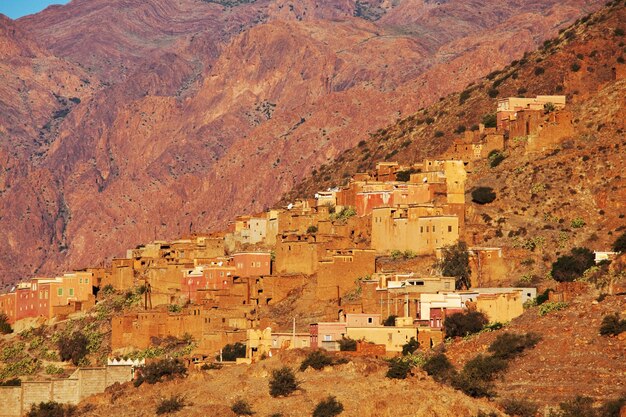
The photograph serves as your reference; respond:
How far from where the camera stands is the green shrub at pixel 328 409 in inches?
2365

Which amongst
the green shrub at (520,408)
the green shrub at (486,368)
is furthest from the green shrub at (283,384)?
the green shrub at (520,408)

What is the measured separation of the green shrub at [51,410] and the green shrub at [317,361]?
8.60m

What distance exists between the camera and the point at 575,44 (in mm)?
117250

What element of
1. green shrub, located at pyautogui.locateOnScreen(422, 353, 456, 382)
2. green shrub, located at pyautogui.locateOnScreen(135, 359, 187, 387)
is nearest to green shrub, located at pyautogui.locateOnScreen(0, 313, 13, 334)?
green shrub, located at pyautogui.locateOnScreen(135, 359, 187, 387)

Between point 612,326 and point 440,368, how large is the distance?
248 inches

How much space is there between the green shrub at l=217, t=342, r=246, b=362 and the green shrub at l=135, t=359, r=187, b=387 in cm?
608

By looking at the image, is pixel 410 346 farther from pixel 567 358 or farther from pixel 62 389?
pixel 62 389

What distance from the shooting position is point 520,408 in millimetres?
59031

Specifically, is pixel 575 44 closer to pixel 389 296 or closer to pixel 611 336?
pixel 389 296

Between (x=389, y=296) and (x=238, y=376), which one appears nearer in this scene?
(x=238, y=376)

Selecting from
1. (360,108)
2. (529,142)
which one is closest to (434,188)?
(529,142)

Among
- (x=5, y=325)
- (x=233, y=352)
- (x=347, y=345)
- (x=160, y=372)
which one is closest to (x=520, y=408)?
(x=347, y=345)

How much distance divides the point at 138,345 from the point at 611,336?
1277 inches

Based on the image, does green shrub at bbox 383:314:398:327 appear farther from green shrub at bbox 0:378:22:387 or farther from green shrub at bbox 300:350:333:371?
green shrub at bbox 0:378:22:387
